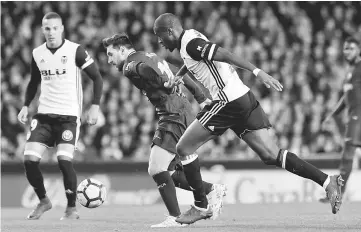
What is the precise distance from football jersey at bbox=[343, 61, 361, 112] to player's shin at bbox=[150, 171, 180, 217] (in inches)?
153

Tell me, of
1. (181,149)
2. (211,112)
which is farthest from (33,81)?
(211,112)

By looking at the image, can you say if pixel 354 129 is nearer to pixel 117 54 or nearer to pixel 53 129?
pixel 117 54

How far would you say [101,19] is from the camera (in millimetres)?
18250

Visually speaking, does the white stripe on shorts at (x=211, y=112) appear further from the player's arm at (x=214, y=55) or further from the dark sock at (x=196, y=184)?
the dark sock at (x=196, y=184)

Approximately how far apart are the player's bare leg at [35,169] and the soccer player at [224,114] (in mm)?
2087

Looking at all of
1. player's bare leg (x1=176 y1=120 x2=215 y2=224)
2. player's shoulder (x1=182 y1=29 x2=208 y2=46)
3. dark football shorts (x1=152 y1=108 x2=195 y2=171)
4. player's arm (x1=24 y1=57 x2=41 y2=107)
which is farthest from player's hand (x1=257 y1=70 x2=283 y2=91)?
player's arm (x1=24 y1=57 x2=41 y2=107)

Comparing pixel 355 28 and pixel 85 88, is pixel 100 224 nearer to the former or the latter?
pixel 85 88

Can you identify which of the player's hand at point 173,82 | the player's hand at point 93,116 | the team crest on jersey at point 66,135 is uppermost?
the player's hand at point 173,82

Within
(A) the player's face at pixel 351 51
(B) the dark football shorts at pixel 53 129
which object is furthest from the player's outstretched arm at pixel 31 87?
(A) the player's face at pixel 351 51

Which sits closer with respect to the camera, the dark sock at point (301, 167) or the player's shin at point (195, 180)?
the dark sock at point (301, 167)

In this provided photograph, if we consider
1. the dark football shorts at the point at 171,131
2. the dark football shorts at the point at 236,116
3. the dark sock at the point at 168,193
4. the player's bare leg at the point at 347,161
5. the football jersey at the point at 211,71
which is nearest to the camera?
the football jersey at the point at 211,71

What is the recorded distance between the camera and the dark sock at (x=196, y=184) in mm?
8039

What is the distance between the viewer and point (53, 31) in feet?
29.5

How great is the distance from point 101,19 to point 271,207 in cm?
887
